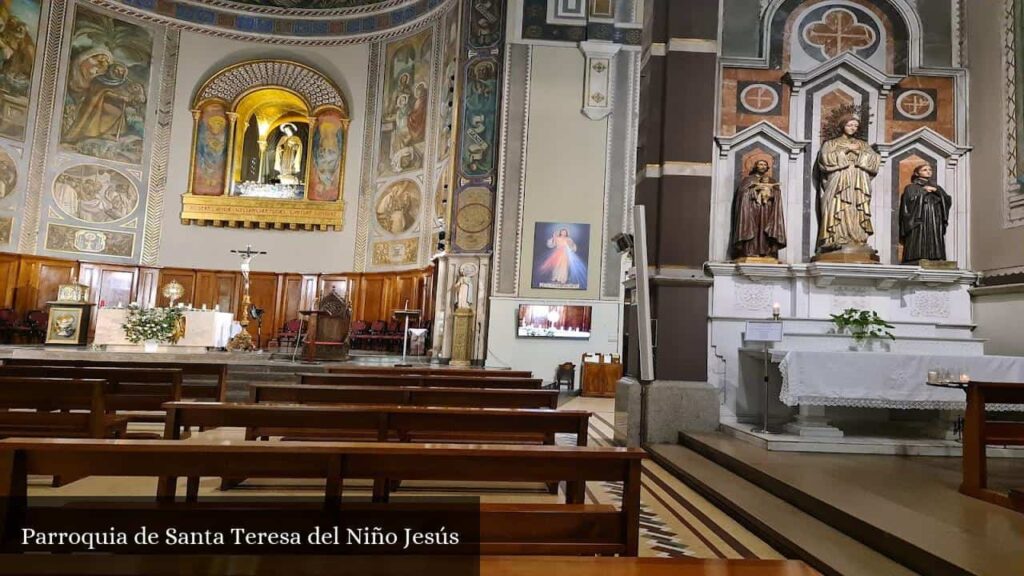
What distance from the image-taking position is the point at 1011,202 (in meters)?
6.91

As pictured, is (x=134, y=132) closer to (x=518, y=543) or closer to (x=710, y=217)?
(x=710, y=217)

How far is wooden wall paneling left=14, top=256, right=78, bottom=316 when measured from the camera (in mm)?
15781

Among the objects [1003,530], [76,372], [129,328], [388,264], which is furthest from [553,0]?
[1003,530]

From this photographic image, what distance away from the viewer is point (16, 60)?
618 inches

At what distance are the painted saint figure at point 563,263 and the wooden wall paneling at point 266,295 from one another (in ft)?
28.6

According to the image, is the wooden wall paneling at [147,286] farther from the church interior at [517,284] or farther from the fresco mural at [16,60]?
the fresco mural at [16,60]

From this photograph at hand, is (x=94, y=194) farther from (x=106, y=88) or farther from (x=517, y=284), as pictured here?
(x=517, y=284)

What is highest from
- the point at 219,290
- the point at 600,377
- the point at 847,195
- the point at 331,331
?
the point at 847,195

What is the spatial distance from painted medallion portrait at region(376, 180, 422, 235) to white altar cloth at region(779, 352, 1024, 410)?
12.7 metres

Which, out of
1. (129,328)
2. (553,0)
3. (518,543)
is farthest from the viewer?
(553,0)

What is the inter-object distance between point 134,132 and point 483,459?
62.3 feet

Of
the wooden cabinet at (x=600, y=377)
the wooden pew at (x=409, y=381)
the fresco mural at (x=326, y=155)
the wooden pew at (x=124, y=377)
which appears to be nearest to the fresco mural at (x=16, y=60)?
the fresco mural at (x=326, y=155)

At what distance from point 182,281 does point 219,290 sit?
0.99 meters

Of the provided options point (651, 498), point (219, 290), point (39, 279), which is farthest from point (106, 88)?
point (651, 498)
